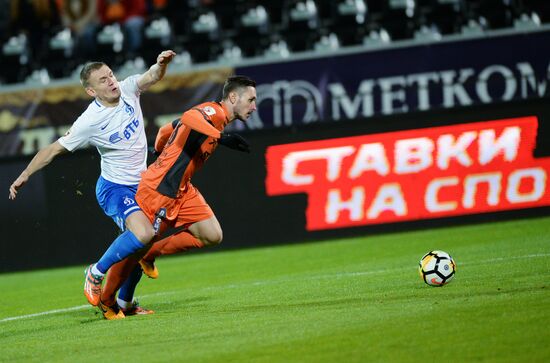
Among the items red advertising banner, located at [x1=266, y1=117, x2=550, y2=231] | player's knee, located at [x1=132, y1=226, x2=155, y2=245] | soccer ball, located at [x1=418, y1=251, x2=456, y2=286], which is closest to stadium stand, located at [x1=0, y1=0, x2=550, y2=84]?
red advertising banner, located at [x1=266, y1=117, x2=550, y2=231]

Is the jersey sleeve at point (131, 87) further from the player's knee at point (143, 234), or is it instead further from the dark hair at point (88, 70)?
the player's knee at point (143, 234)

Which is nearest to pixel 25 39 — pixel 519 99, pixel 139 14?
pixel 139 14

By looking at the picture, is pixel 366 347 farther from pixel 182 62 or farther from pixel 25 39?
pixel 25 39

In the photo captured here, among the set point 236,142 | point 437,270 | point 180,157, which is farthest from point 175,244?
point 437,270

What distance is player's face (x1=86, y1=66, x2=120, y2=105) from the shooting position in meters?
8.29

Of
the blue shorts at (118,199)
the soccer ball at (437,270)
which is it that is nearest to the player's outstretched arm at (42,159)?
the blue shorts at (118,199)

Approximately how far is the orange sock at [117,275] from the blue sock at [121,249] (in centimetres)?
7

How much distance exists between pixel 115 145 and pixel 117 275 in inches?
42.8

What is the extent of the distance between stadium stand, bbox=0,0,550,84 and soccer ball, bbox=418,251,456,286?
8344mm

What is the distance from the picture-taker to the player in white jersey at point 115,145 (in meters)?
8.15

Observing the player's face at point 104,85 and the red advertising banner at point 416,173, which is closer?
the player's face at point 104,85

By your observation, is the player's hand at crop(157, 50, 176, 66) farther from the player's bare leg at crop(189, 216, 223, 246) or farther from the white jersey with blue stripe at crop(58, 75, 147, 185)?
the player's bare leg at crop(189, 216, 223, 246)

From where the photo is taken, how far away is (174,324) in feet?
24.6

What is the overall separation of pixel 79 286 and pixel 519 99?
234 inches
